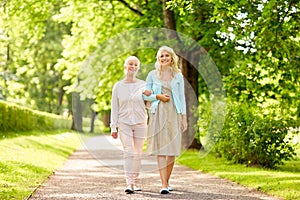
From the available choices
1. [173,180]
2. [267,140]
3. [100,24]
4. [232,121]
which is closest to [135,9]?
[100,24]

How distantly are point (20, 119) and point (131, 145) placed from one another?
1584cm

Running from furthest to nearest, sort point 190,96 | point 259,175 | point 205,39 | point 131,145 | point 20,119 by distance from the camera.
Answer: point 20,119, point 190,96, point 205,39, point 259,175, point 131,145

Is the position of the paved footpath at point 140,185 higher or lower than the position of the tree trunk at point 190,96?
lower

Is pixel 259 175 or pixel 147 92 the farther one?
pixel 259 175

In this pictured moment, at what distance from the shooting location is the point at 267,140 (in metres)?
12.9

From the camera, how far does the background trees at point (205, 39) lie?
1373cm

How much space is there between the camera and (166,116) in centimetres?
891

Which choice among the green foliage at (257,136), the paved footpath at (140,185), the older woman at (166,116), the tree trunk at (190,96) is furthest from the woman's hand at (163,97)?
the tree trunk at (190,96)

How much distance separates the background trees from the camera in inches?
540

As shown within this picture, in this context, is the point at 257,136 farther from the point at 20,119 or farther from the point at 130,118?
the point at 20,119

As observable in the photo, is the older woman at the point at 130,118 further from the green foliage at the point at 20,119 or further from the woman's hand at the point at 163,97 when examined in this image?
the green foliage at the point at 20,119

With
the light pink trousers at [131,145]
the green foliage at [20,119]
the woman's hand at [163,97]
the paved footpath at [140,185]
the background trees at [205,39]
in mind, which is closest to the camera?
the paved footpath at [140,185]

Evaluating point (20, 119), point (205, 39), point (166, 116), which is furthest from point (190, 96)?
point (166, 116)

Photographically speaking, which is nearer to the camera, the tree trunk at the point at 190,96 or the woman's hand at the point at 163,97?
the woman's hand at the point at 163,97
